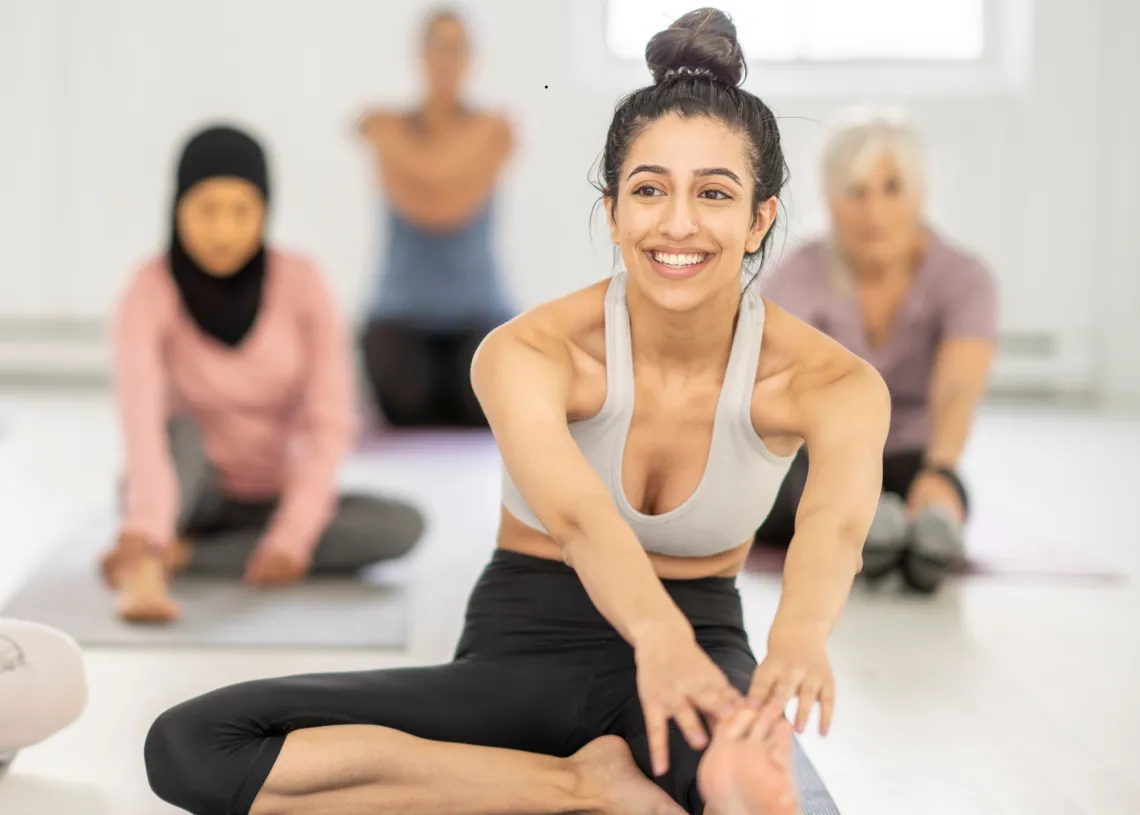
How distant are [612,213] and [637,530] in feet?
1.15

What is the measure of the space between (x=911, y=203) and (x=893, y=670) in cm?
109

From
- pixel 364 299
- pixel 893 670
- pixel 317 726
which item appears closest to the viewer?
pixel 317 726

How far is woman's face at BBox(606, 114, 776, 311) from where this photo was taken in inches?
56.2

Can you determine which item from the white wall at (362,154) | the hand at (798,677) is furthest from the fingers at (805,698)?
the white wall at (362,154)

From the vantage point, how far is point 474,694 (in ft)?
4.93

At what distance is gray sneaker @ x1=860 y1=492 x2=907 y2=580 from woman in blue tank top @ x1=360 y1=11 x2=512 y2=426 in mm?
2168

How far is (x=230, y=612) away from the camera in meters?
2.37

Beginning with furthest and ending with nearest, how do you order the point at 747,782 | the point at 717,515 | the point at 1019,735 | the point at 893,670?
the point at 893,670, the point at 1019,735, the point at 717,515, the point at 747,782

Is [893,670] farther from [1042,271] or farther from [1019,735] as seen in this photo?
[1042,271]

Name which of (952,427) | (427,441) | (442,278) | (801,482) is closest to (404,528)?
(801,482)

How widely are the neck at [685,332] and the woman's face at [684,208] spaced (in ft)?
0.13

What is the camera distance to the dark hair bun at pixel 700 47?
144 centimetres

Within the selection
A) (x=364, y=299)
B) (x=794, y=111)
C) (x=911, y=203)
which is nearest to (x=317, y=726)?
(x=911, y=203)

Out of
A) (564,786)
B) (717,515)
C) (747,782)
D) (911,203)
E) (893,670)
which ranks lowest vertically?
(893,670)
